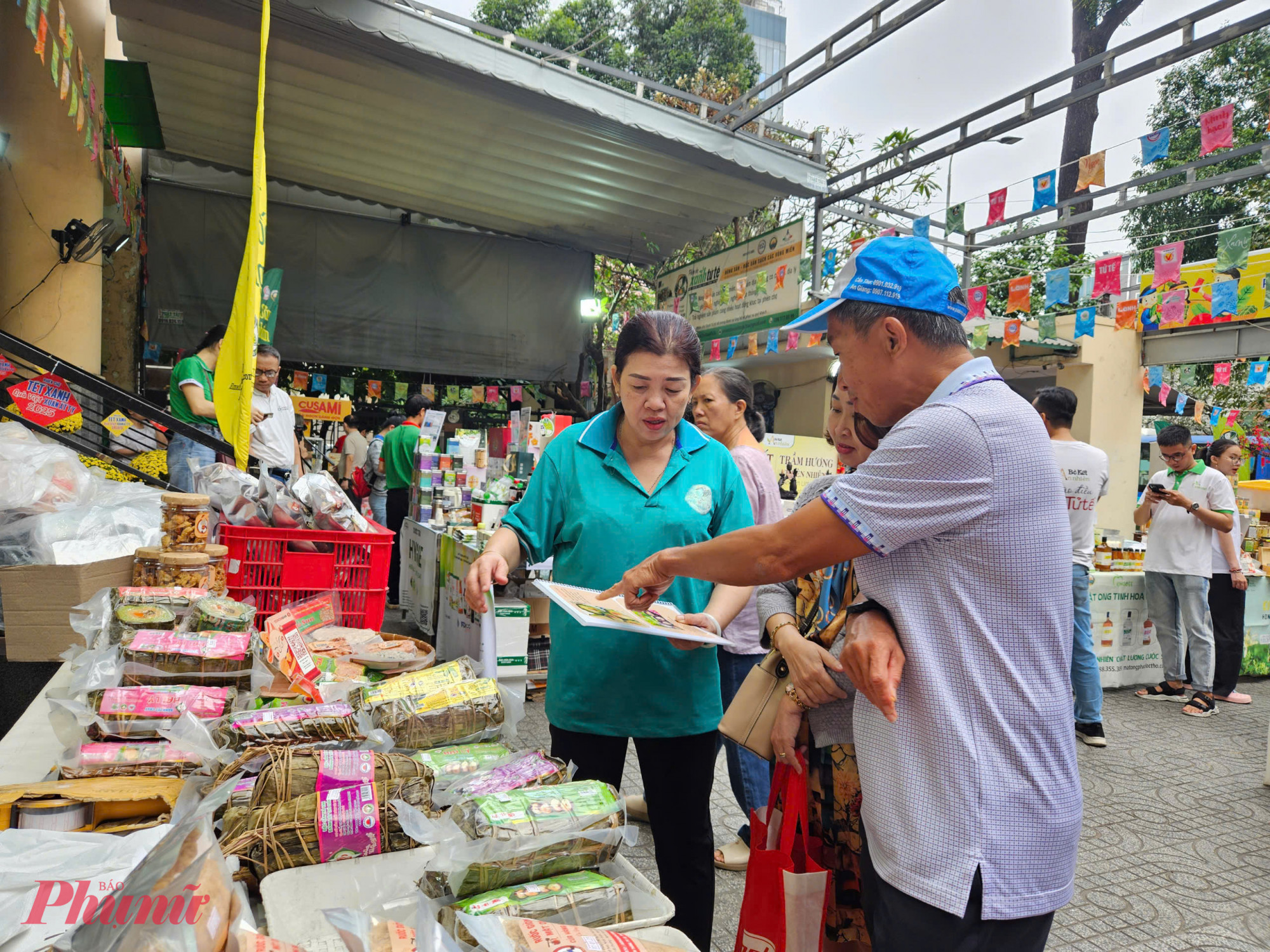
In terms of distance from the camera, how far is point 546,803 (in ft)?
4.72

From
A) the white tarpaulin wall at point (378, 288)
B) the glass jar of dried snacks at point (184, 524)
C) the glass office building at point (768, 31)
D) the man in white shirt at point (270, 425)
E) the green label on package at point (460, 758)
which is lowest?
the green label on package at point (460, 758)

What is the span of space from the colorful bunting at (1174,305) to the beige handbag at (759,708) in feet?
32.9

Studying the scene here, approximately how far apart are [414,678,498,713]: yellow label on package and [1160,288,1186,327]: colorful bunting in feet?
34.2

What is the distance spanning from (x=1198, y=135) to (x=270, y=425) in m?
23.9

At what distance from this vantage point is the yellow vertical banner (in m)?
3.64

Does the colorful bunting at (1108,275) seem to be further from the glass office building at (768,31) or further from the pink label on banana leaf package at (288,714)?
the glass office building at (768,31)

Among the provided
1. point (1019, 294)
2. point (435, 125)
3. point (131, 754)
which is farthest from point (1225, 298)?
point (131, 754)

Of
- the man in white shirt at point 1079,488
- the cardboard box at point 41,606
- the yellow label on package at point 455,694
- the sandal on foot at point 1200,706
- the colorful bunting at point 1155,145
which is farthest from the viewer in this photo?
the colorful bunting at point 1155,145

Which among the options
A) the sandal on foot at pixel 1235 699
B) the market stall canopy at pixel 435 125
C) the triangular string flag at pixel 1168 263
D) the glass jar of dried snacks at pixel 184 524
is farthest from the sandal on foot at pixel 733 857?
the triangular string flag at pixel 1168 263

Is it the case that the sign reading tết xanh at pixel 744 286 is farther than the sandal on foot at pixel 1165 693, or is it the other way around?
the sign reading tết xanh at pixel 744 286

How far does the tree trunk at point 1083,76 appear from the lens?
16.8m

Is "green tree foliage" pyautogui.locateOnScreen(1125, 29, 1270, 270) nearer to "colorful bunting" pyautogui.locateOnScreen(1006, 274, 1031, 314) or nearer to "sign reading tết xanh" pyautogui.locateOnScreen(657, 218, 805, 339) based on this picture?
"colorful bunting" pyautogui.locateOnScreen(1006, 274, 1031, 314)

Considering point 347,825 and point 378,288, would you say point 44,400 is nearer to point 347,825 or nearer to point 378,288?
point 347,825

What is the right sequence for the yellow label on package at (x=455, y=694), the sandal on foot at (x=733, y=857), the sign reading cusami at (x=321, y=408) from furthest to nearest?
the sign reading cusami at (x=321, y=408) → the sandal on foot at (x=733, y=857) → the yellow label on package at (x=455, y=694)
